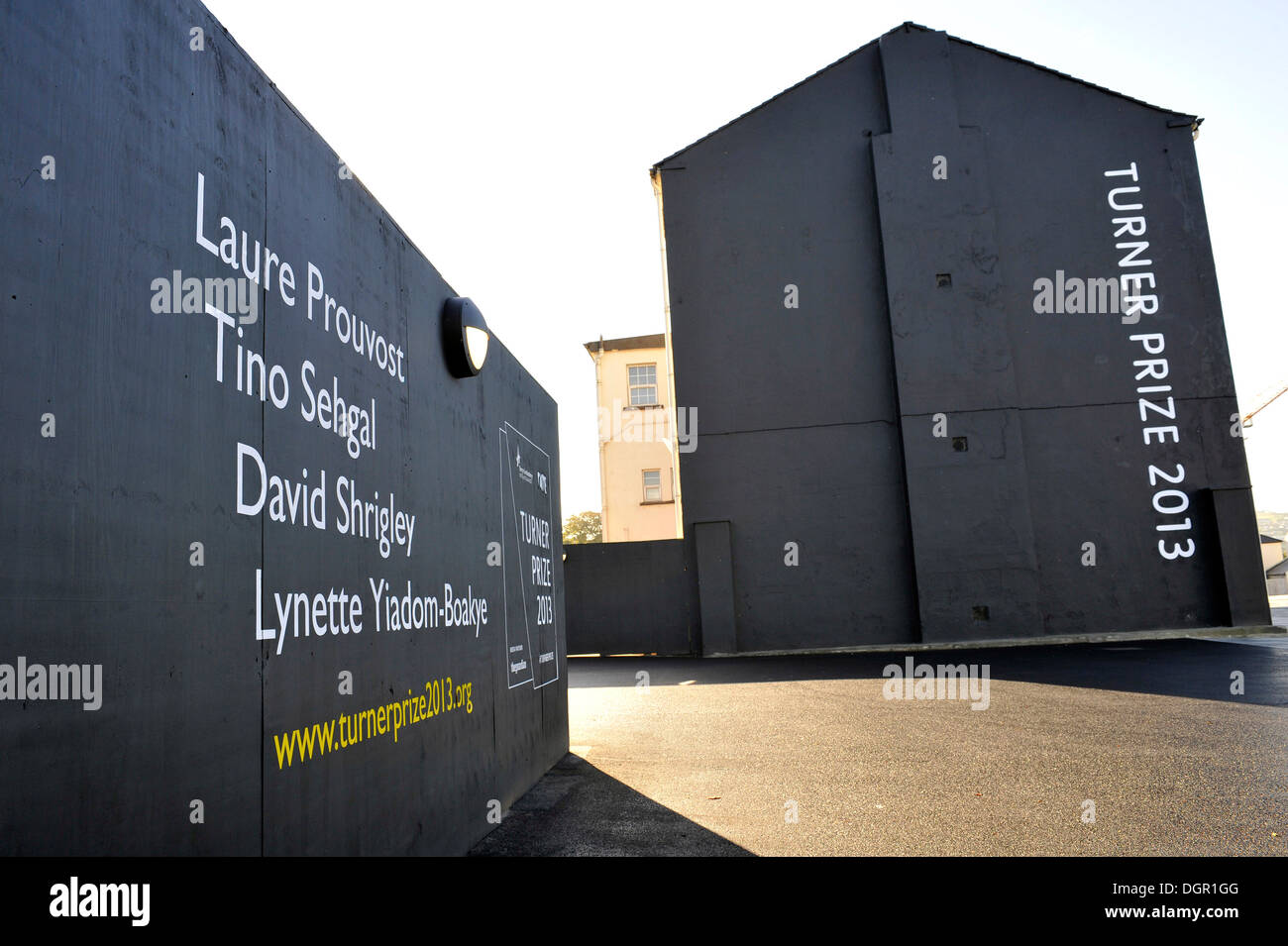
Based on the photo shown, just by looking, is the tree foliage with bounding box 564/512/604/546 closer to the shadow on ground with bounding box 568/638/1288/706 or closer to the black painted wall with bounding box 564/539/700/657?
the black painted wall with bounding box 564/539/700/657

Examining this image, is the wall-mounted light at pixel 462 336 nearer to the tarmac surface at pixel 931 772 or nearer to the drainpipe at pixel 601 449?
the tarmac surface at pixel 931 772

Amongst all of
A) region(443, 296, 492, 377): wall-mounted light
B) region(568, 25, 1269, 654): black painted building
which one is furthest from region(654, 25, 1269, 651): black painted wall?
region(443, 296, 492, 377): wall-mounted light

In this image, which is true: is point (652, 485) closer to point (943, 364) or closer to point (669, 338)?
point (669, 338)

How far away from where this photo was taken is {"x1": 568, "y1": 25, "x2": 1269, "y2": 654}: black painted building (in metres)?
15.1

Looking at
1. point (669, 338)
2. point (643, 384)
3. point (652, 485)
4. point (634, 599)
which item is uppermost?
point (643, 384)

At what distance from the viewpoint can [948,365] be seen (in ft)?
51.8

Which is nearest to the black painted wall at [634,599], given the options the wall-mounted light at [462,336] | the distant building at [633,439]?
the wall-mounted light at [462,336]

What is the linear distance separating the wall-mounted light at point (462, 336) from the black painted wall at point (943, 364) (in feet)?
38.4

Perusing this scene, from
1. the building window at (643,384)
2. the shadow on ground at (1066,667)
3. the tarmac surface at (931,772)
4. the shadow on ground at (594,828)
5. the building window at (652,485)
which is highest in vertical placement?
the building window at (643,384)

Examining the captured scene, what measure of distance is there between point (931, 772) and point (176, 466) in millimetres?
4912

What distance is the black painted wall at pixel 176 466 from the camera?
1.69 meters

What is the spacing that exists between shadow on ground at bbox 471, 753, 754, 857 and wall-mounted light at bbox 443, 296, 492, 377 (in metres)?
2.39

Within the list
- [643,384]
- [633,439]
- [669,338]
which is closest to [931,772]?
[669,338]
